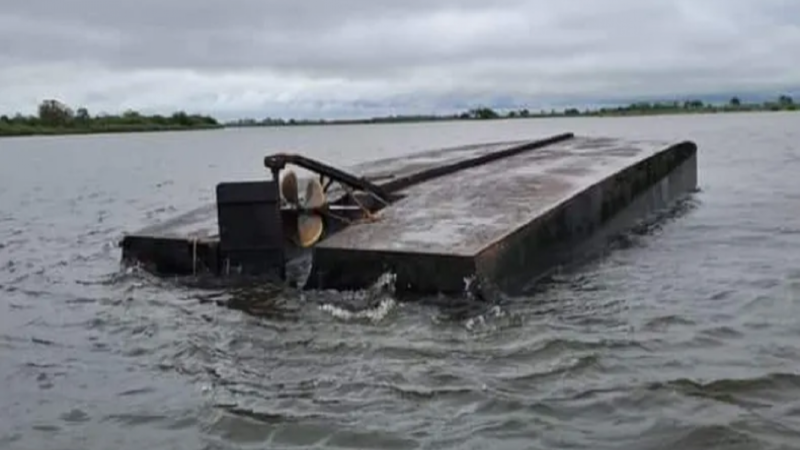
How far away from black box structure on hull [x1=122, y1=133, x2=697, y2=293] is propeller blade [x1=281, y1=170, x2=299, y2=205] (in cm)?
1

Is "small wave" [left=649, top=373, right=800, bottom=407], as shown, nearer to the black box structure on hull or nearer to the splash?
the black box structure on hull

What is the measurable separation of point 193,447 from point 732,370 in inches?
145

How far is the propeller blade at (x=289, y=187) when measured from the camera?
36.0 feet

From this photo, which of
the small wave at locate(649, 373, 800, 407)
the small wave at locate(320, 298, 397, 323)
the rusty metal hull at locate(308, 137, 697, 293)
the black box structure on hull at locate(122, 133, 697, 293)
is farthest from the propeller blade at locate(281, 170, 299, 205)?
the small wave at locate(649, 373, 800, 407)

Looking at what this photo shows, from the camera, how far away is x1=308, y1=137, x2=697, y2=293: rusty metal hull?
29.7 feet

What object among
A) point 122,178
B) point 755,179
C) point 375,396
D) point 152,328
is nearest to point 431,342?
point 375,396

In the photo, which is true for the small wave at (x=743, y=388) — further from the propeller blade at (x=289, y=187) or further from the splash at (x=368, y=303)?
the propeller blade at (x=289, y=187)

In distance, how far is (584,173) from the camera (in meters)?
15.0

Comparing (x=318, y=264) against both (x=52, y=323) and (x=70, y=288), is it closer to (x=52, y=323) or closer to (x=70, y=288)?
(x=52, y=323)

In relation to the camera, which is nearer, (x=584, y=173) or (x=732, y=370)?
(x=732, y=370)

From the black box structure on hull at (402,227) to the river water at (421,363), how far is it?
340mm

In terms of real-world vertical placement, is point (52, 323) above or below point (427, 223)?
below

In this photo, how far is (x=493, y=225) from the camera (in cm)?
1025

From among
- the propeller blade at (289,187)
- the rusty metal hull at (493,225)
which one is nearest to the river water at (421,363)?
the rusty metal hull at (493,225)
